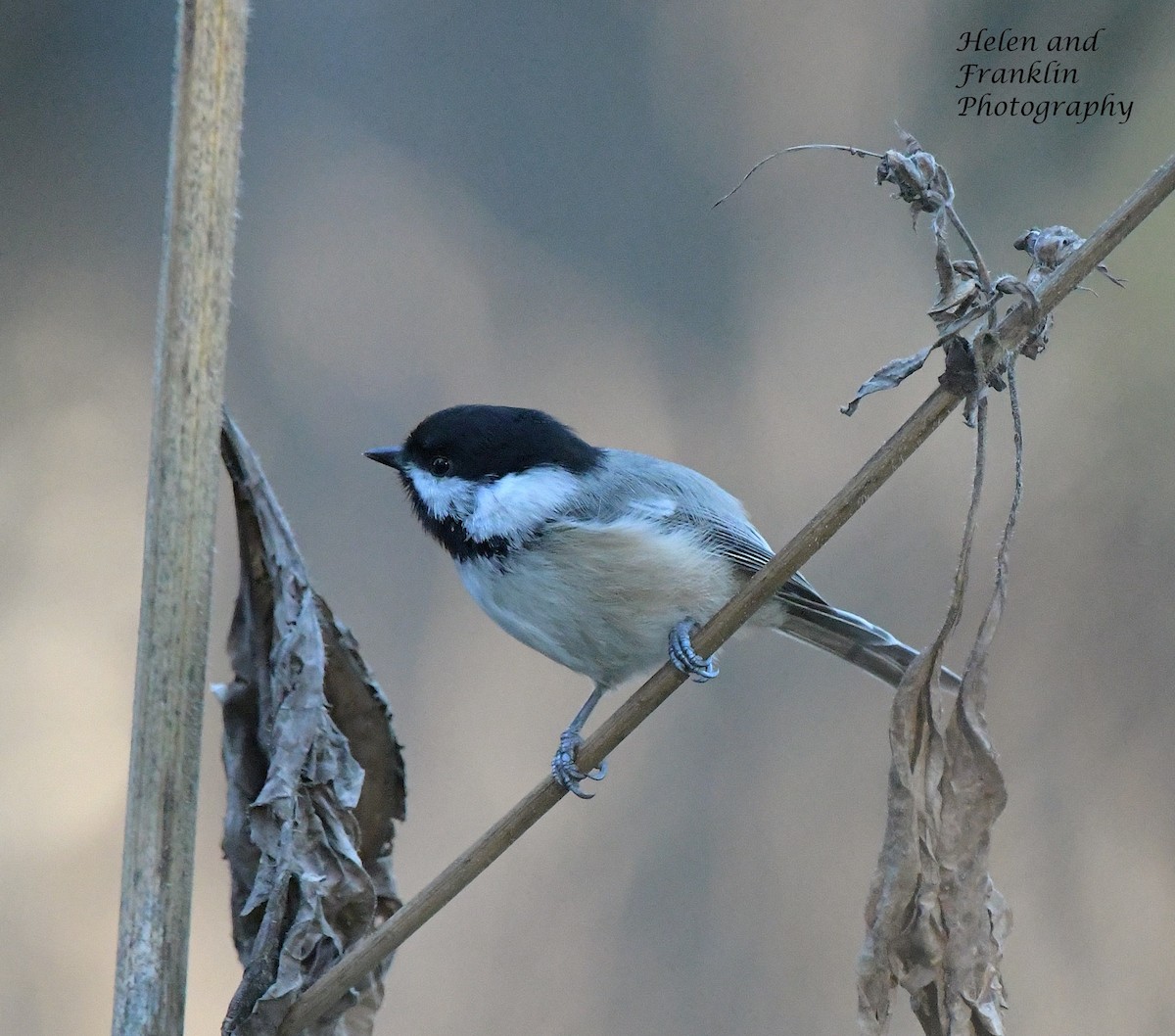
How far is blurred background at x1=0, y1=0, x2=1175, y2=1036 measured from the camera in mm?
1653

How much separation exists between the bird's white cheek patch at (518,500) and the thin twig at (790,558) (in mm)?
503

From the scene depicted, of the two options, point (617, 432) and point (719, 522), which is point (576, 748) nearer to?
point (719, 522)

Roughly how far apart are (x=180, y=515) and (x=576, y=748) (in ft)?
2.55

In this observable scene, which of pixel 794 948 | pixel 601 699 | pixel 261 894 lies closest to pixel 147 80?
pixel 601 699

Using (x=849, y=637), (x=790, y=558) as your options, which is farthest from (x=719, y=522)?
(x=790, y=558)

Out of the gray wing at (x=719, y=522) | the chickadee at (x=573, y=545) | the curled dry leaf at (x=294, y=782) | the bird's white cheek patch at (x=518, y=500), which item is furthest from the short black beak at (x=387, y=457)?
the curled dry leaf at (x=294, y=782)

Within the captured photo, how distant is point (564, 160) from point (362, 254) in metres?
0.36

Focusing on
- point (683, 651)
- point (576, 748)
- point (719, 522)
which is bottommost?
point (576, 748)

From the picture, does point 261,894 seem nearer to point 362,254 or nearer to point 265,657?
point 265,657

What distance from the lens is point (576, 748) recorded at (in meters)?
1.55

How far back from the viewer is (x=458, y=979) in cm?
167

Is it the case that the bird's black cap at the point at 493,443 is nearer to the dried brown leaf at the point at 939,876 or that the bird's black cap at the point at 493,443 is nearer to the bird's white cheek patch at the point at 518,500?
the bird's white cheek patch at the point at 518,500

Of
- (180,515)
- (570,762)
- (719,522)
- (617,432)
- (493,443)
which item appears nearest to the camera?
(180,515)

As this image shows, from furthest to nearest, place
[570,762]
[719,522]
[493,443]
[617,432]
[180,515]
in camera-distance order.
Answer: [617,432]
[719,522]
[493,443]
[570,762]
[180,515]
